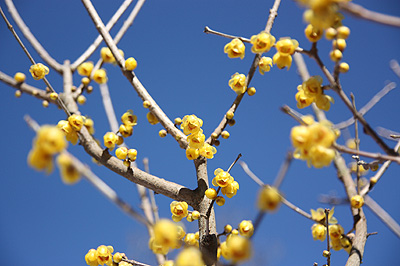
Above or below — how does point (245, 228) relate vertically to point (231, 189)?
below

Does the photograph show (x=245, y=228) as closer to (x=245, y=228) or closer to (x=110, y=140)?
(x=245, y=228)

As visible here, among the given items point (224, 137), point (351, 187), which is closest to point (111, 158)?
point (224, 137)

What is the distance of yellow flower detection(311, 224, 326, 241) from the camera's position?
5.46 feet

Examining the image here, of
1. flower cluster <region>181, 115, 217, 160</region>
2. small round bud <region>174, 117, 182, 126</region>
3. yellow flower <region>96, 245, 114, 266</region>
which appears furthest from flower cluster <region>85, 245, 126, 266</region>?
small round bud <region>174, 117, 182, 126</region>

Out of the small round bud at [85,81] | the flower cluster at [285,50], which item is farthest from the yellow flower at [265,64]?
the small round bud at [85,81]

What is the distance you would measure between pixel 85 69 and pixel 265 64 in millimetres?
1200

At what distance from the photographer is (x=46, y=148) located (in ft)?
2.04

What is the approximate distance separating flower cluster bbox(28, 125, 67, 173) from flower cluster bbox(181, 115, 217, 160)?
925 mm

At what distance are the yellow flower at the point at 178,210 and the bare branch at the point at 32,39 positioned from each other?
139 cm

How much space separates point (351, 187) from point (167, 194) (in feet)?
3.14

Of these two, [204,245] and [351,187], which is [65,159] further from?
[351,187]

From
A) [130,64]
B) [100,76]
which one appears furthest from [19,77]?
[130,64]

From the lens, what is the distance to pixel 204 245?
137 centimetres

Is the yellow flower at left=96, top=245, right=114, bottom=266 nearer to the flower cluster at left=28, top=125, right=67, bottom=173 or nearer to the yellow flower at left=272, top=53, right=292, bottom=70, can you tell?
the flower cluster at left=28, top=125, right=67, bottom=173
